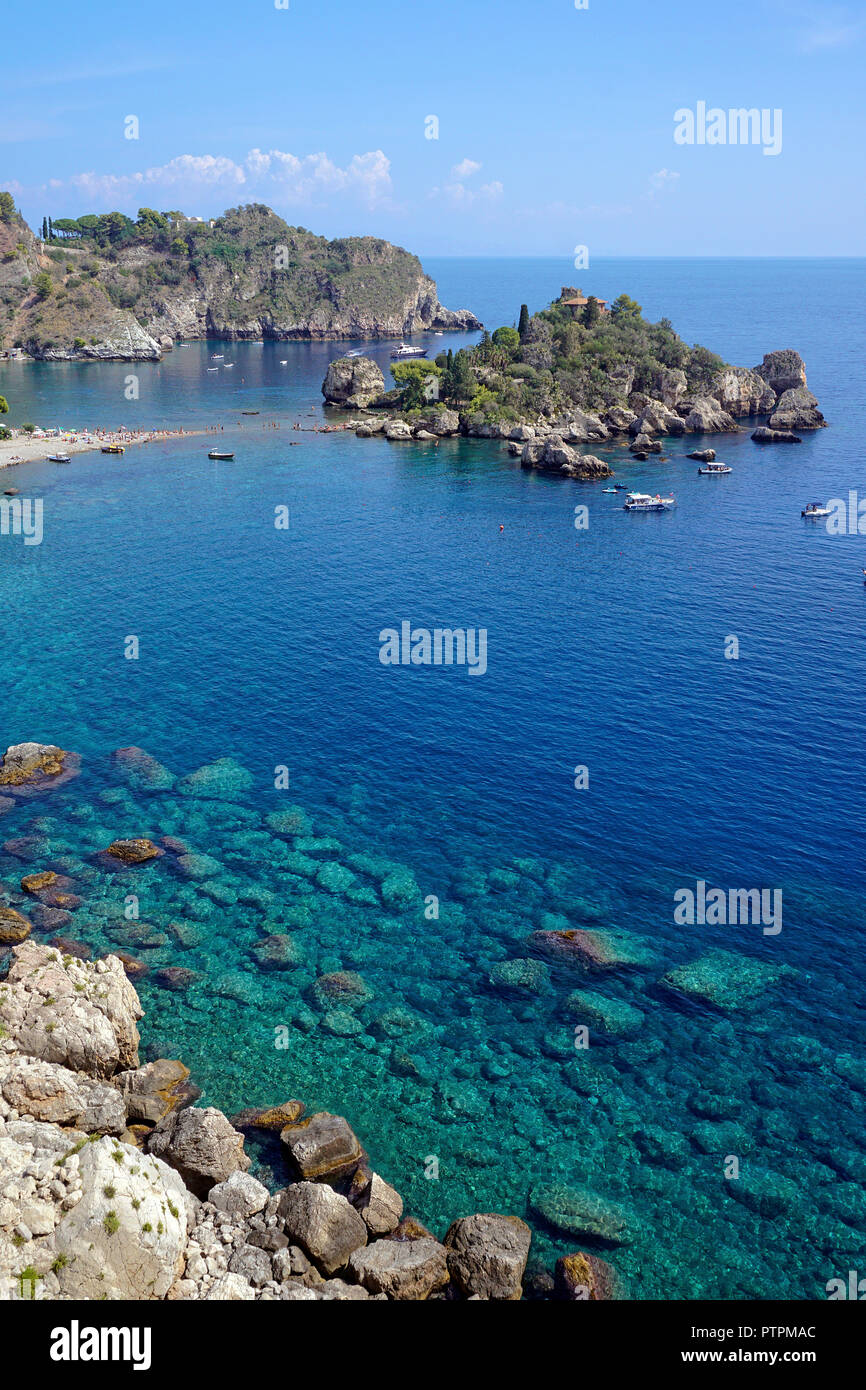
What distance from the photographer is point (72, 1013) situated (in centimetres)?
3750

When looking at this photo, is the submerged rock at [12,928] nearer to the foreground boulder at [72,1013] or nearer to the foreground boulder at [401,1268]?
the foreground boulder at [72,1013]

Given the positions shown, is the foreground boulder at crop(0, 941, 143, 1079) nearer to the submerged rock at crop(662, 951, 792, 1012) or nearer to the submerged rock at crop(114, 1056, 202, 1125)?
the submerged rock at crop(114, 1056, 202, 1125)

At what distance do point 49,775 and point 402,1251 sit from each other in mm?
39276

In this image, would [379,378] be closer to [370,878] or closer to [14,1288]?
[370,878]

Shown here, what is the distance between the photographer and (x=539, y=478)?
460 feet

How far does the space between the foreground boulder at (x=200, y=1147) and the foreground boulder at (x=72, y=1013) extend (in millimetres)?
4491

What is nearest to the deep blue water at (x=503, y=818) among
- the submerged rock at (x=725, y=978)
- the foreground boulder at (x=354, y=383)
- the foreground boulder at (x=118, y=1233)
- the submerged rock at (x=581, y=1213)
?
the submerged rock at (x=581, y=1213)

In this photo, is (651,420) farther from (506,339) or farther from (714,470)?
(506,339)

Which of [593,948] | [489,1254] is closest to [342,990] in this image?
[593,948]

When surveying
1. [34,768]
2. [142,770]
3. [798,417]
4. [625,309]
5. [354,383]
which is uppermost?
[625,309]

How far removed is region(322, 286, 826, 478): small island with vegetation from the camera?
16262cm

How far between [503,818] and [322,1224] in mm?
28237

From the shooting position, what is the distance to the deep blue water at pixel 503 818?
35.8 meters
